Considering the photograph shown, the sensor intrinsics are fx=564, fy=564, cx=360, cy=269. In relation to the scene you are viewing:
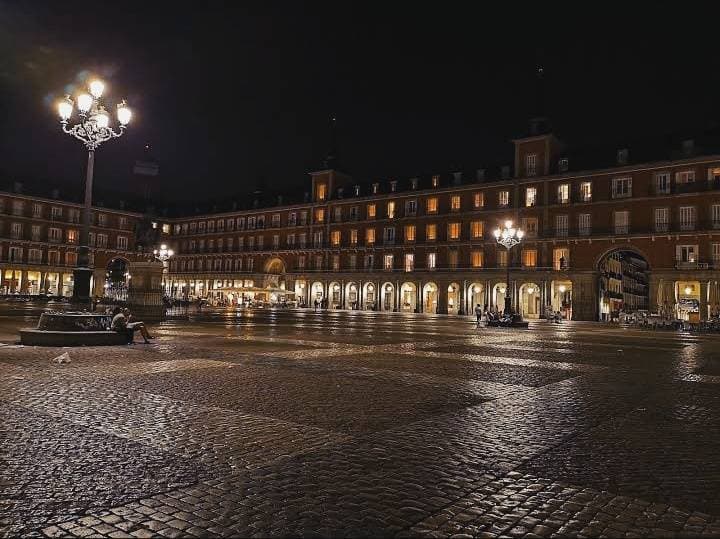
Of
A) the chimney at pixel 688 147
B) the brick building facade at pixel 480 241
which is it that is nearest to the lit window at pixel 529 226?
the brick building facade at pixel 480 241

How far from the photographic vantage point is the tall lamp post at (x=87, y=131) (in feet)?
49.1

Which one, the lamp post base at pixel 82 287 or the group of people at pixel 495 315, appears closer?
the lamp post base at pixel 82 287

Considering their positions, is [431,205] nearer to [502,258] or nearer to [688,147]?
[502,258]

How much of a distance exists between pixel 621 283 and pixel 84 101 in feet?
200

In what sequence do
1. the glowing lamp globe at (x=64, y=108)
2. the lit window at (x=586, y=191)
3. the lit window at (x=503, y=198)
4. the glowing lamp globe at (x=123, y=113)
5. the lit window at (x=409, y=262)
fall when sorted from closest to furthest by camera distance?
1. the glowing lamp globe at (x=64, y=108)
2. the glowing lamp globe at (x=123, y=113)
3. the lit window at (x=586, y=191)
4. the lit window at (x=503, y=198)
5. the lit window at (x=409, y=262)

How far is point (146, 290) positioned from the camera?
966 inches

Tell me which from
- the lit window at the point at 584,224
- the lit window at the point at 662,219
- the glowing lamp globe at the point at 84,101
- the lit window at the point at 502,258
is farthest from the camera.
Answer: the lit window at the point at 502,258

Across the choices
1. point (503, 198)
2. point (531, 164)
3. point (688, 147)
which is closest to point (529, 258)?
point (503, 198)

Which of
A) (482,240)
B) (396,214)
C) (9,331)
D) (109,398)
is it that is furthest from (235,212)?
(109,398)

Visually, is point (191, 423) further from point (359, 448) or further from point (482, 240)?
point (482, 240)

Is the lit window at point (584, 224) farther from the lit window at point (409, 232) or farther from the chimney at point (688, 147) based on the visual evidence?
the lit window at point (409, 232)

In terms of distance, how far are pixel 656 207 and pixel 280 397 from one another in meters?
43.6

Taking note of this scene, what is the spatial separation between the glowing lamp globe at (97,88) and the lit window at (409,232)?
44732mm

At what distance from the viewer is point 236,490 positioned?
13.1 feet
